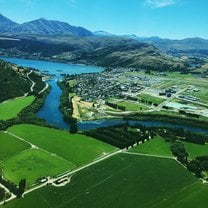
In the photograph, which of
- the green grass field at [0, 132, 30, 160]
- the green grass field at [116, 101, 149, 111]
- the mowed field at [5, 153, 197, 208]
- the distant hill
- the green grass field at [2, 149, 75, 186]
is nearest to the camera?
the mowed field at [5, 153, 197, 208]

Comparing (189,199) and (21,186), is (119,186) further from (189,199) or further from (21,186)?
(21,186)

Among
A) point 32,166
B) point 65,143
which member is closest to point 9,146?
point 65,143

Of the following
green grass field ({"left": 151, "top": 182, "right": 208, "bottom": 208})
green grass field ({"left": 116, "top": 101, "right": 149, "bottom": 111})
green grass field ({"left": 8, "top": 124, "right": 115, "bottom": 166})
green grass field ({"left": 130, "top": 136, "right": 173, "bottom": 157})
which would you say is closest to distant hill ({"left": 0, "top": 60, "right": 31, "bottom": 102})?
green grass field ({"left": 8, "top": 124, "right": 115, "bottom": 166})

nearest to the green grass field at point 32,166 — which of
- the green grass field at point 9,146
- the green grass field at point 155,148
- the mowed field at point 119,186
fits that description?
the green grass field at point 9,146

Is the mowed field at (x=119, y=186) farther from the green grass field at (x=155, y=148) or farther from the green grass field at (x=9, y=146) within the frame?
the green grass field at (x=9, y=146)

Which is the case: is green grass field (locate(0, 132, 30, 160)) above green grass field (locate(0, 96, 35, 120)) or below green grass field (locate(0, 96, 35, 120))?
below

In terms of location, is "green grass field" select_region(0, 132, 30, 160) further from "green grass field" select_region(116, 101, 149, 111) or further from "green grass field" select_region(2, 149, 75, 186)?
"green grass field" select_region(116, 101, 149, 111)
